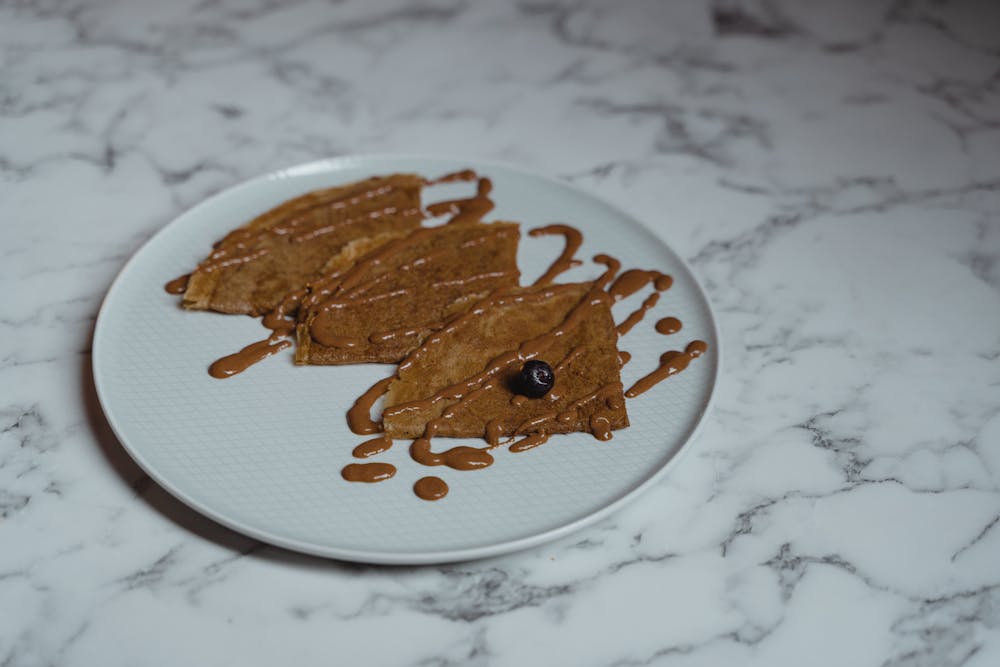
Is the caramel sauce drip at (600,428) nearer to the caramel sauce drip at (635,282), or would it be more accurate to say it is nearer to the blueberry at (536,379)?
the blueberry at (536,379)

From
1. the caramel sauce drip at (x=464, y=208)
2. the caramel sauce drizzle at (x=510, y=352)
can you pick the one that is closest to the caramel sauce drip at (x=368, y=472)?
the caramel sauce drizzle at (x=510, y=352)

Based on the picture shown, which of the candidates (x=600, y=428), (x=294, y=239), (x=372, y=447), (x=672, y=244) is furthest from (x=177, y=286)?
(x=672, y=244)

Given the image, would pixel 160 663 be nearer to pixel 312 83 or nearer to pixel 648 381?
pixel 648 381

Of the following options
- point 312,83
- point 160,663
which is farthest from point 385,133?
point 160,663

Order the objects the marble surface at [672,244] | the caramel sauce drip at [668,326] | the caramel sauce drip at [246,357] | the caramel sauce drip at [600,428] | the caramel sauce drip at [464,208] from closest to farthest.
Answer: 1. the marble surface at [672,244]
2. the caramel sauce drip at [600,428]
3. the caramel sauce drip at [246,357]
4. the caramel sauce drip at [668,326]
5. the caramel sauce drip at [464,208]

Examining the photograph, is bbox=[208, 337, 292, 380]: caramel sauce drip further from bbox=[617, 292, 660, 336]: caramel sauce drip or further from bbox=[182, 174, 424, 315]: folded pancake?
bbox=[617, 292, 660, 336]: caramel sauce drip
